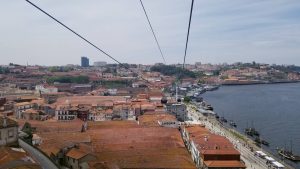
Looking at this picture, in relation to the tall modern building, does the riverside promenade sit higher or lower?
lower

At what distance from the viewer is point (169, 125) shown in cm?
1383

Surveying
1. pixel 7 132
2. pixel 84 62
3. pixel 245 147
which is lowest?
pixel 245 147

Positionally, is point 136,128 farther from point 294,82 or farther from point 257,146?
point 294,82

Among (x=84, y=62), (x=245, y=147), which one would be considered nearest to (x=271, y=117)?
(x=245, y=147)

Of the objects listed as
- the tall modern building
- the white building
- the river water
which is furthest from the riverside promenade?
the tall modern building

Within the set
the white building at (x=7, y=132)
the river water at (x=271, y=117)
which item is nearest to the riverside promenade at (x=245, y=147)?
the river water at (x=271, y=117)

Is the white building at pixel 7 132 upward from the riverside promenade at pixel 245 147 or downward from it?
upward

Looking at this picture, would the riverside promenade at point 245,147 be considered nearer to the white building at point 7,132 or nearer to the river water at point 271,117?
the river water at point 271,117

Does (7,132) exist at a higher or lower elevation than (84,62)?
lower

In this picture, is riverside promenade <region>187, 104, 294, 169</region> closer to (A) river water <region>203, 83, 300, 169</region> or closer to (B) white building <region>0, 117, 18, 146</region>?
(A) river water <region>203, 83, 300, 169</region>

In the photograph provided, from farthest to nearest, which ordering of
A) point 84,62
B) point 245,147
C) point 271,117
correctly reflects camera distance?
point 84,62 → point 271,117 → point 245,147

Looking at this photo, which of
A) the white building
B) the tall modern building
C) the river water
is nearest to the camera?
the white building

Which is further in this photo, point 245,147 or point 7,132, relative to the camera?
point 245,147

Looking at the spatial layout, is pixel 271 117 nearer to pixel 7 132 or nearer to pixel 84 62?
pixel 7 132
